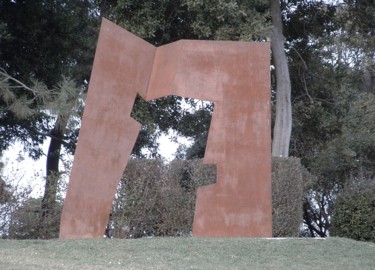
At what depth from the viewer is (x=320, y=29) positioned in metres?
19.7

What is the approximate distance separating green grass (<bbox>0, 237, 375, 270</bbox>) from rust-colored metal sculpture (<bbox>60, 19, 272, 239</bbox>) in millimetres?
719

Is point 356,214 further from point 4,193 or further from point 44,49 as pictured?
point 44,49

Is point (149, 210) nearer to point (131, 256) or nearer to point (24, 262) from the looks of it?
point (131, 256)

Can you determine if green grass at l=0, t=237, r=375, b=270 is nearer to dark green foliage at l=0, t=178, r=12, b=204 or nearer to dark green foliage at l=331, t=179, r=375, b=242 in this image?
dark green foliage at l=0, t=178, r=12, b=204

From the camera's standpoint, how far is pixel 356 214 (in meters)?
13.9

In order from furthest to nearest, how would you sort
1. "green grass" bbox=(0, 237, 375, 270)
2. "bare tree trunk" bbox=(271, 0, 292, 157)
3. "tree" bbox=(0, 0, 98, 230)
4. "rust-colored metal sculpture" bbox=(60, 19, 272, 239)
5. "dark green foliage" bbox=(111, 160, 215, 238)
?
"tree" bbox=(0, 0, 98, 230) → "bare tree trunk" bbox=(271, 0, 292, 157) → "dark green foliage" bbox=(111, 160, 215, 238) → "rust-colored metal sculpture" bbox=(60, 19, 272, 239) → "green grass" bbox=(0, 237, 375, 270)

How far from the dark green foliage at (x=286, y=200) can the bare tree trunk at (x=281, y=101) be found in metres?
3.92

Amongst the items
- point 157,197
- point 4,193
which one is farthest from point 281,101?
point 4,193

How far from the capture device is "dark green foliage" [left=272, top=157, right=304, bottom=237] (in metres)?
12.6

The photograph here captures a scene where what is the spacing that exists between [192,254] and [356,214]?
583 centimetres

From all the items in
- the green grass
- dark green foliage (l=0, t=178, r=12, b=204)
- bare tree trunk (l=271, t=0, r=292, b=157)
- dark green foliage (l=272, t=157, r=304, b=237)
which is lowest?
the green grass

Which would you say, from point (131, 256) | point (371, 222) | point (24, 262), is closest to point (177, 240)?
point (131, 256)

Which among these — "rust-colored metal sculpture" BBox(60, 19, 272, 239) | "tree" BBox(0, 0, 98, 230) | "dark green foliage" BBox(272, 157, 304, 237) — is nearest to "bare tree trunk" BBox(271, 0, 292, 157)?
"dark green foliage" BBox(272, 157, 304, 237)

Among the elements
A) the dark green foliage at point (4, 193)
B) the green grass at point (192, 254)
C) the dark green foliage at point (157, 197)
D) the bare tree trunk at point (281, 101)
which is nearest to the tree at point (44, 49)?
the dark green foliage at point (4, 193)
